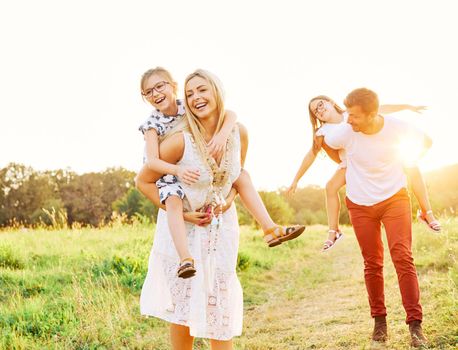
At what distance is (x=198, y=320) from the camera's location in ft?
11.1

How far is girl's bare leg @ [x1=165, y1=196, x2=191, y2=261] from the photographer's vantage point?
3.35 metres

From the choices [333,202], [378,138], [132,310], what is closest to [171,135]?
[378,138]

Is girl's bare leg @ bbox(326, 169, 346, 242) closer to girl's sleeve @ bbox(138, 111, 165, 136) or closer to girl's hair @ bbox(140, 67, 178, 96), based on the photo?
girl's hair @ bbox(140, 67, 178, 96)

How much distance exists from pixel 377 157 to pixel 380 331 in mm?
1457

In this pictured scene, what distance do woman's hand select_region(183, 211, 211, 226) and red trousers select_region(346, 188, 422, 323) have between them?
196 centimetres

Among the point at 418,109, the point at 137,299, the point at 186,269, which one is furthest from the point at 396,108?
the point at 137,299

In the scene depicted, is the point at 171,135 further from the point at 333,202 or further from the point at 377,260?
the point at 333,202

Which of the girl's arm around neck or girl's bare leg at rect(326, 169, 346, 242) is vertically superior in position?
the girl's arm around neck

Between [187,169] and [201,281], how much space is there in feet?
2.19

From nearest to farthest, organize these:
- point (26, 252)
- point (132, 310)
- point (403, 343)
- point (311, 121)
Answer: point (403, 343) < point (311, 121) < point (132, 310) < point (26, 252)

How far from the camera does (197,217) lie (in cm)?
342

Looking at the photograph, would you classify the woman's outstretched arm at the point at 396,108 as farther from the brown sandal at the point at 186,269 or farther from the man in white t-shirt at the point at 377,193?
the brown sandal at the point at 186,269

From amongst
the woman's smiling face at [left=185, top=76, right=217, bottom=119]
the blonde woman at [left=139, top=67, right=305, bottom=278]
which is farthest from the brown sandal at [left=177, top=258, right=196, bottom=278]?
the woman's smiling face at [left=185, top=76, right=217, bottom=119]

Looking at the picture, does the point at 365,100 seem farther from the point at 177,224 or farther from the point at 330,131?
the point at 177,224
